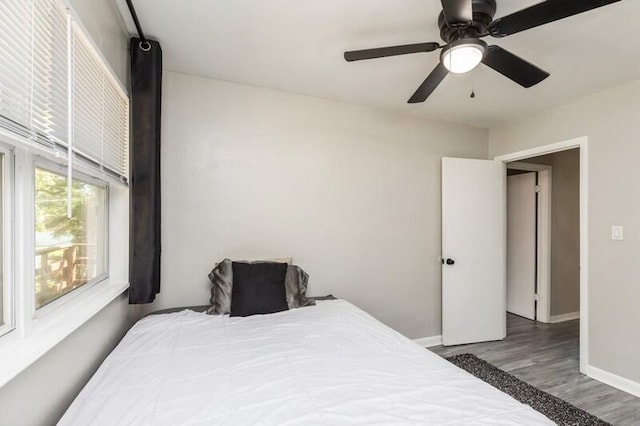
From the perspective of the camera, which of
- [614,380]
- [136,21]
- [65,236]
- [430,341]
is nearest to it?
[65,236]

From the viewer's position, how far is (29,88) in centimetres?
97

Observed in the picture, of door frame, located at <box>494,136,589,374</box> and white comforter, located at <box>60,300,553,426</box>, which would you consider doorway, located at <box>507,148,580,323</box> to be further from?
white comforter, located at <box>60,300,553,426</box>

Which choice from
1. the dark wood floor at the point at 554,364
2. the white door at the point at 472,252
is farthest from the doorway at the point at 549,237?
the white door at the point at 472,252

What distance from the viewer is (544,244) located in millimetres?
4016

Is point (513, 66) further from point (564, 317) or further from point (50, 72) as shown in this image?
point (564, 317)

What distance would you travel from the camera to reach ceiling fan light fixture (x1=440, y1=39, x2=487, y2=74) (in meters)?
1.42

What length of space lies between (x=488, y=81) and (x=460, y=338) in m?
2.48

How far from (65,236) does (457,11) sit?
1974mm

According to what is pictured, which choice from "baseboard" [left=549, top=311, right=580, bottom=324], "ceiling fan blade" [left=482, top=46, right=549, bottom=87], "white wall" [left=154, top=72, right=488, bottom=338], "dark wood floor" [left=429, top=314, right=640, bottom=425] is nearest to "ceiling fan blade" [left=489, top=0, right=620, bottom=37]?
"ceiling fan blade" [left=482, top=46, right=549, bottom=87]

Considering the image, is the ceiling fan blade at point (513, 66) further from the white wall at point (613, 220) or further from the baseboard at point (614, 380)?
the baseboard at point (614, 380)

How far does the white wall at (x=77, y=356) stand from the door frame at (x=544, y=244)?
168 inches

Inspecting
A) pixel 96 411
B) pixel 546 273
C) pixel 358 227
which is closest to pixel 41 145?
pixel 96 411

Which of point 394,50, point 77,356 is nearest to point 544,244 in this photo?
point 394,50

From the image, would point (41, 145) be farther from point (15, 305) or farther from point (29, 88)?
point (15, 305)
